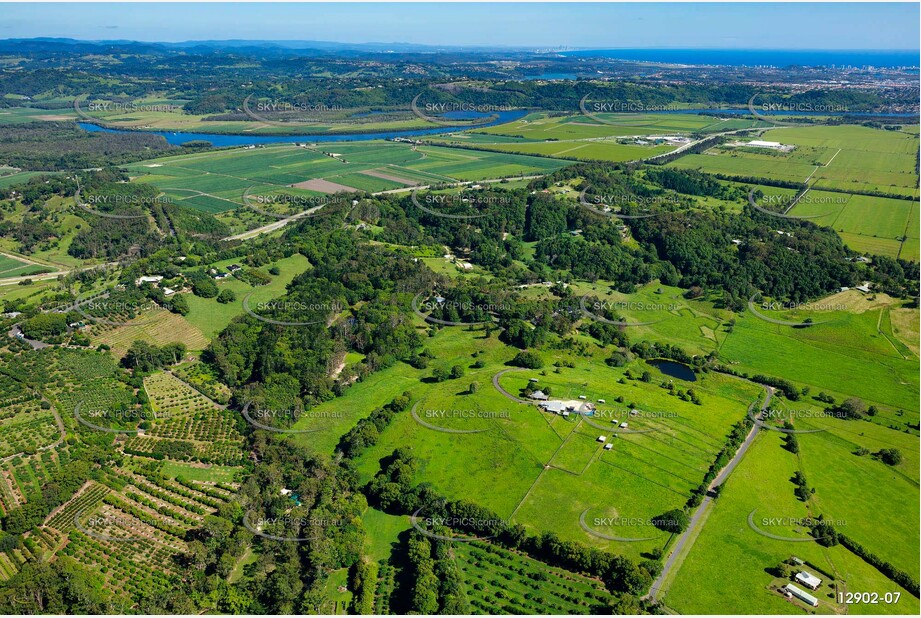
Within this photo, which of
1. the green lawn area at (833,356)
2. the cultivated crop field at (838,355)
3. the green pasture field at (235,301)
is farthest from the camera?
the green pasture field at (235,301)

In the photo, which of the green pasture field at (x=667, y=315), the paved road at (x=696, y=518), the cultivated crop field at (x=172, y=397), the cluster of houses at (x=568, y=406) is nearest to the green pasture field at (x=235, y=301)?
the cultivated crop field at (x=172, y=397)

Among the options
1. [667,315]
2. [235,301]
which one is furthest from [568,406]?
[235,301]

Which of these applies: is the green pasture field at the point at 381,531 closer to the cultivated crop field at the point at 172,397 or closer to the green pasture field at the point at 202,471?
the green pasture field at the point at 202,471

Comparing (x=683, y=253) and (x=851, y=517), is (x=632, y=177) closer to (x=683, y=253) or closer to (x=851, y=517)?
(x=683, y=253)

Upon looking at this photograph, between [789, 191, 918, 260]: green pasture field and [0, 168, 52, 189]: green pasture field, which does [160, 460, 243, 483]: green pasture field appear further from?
[0, 168, 52, 189]: green pasture field

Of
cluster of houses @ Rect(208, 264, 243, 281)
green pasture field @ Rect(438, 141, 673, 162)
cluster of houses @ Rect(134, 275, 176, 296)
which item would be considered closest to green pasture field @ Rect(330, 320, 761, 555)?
cluster of houses @ Rect(134, 275, 176, 296)
